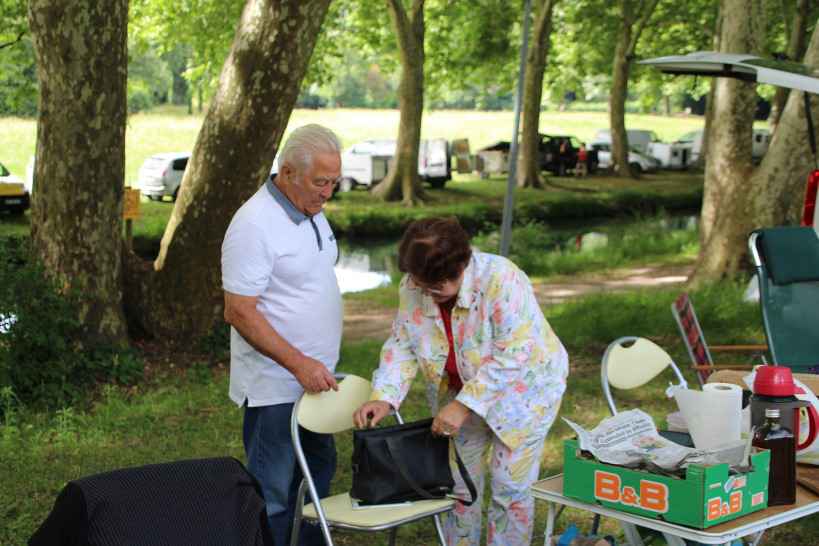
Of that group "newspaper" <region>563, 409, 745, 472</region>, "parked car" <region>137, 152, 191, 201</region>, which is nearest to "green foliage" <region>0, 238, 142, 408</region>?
"newspaper" <region>563, 409, 745, 472</region>

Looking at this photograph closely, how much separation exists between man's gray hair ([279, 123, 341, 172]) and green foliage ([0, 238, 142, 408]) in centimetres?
378

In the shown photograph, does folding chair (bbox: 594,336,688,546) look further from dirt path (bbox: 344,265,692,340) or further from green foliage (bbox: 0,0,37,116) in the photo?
green foliage (bbox: 0,0,37,116)

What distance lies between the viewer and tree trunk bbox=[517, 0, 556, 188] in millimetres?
28219

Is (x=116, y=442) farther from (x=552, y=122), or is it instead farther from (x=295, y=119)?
(x=552, y=122)

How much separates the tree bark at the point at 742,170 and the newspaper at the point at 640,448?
786cm

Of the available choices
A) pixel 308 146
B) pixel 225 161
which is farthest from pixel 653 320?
pixel 308 146

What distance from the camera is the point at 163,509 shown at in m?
2.94

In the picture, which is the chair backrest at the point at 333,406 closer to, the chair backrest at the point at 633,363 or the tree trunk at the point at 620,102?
the chair backrest at the point at 633,363

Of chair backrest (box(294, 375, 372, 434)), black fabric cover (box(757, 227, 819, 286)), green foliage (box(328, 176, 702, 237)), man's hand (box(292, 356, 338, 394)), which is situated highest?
black fabric cover (box(757, 227, 819, 286))

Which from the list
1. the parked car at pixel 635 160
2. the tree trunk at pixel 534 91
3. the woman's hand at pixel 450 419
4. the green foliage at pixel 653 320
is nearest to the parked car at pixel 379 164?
the tree trunk at pixel 534 91

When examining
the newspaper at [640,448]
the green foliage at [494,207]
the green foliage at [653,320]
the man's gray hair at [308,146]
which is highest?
the man's gray hair at [308,146]

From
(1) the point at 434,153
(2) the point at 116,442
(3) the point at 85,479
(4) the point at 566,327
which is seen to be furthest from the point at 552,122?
(3) the point at 85,479

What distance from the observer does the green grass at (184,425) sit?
18.2ft

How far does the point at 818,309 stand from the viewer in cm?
702
